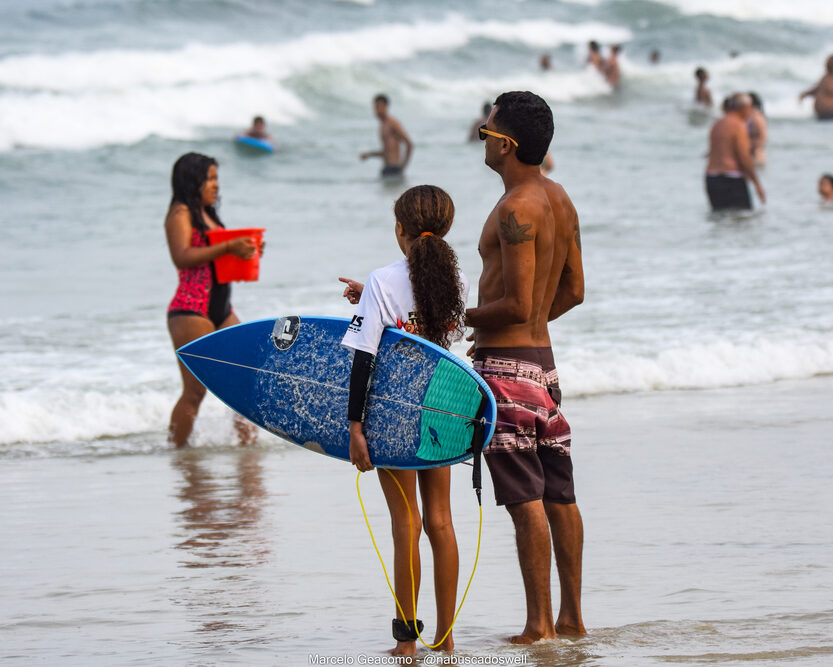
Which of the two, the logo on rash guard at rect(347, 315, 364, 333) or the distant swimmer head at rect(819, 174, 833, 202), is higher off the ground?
the distant swimmer head at rect(819, 174, 833, 202)

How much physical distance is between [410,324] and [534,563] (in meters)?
0.83

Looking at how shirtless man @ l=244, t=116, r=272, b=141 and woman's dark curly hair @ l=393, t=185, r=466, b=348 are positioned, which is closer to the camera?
woman's dark curly hair @ l=393, t=185, r=466, b=348

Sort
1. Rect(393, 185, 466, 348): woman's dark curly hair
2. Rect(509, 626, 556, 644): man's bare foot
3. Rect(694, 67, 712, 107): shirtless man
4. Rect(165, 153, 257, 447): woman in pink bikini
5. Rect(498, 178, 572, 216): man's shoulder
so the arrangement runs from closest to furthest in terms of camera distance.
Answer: Rect(393, 185, 466, 348): woman's dark curly hair < Rect(498, 178, 572, 216): man's shoulder < Rect(509, 626, 556, 644): man's bare foot < Rect(165, 153, 257, 447): woman in pink bikini < Rect(694, 67, 712, 107): shirtless man

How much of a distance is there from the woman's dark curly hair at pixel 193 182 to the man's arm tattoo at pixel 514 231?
11.3 feet

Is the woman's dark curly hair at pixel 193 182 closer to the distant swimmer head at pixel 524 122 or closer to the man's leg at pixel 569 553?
the distant swimmer head at pixel 524 122

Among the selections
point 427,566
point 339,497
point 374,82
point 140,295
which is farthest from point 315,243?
point 374,82

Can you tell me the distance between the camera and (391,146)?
22.5 m

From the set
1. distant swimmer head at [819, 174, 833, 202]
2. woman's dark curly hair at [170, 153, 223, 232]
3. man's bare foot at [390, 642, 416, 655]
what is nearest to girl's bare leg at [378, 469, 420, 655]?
man's bare foot at [390, 642, 416, 655]

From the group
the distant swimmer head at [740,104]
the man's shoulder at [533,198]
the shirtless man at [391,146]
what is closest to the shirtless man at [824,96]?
the shirtless man at [391,146]

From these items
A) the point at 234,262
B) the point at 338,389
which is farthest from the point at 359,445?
the point at 234,262

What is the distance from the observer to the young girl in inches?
145

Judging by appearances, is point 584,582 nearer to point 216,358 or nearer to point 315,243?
point 216,358

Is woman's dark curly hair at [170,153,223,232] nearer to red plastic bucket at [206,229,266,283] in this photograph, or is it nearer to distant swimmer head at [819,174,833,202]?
red plastic bucket at [206,229,266,283]

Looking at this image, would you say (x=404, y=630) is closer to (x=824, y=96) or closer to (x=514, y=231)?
(x=514, y=231)
